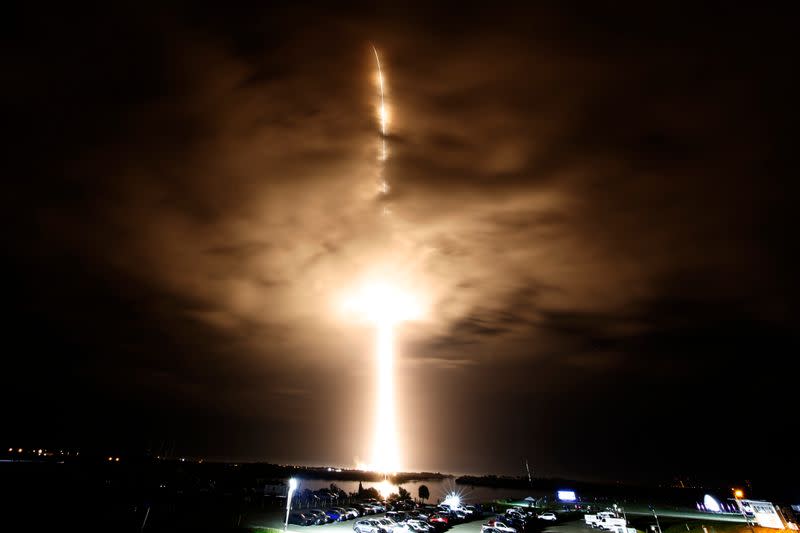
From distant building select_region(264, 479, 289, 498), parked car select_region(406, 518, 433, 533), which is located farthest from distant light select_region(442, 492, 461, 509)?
distant building select_region(264, 479, 289, 498)

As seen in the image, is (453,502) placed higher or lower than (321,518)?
higher

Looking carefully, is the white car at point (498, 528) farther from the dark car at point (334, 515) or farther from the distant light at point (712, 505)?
the distant light at point (712, 505)

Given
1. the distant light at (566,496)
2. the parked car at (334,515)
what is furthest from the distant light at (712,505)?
the parked car at (334,515)

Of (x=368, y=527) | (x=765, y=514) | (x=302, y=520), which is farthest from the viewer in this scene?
(x=302, y=520)

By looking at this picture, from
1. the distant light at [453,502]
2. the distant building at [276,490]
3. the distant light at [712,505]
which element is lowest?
the distant light at [712,505]

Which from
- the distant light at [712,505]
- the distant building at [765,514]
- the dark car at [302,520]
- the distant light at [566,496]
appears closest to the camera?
the distant building at [765,514]

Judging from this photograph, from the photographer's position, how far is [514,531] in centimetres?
3788

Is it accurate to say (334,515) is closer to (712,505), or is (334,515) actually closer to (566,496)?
(566,496)

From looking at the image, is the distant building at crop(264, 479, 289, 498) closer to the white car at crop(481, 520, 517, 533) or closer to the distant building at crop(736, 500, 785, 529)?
the white car at crop(481, 520, 517, 533)

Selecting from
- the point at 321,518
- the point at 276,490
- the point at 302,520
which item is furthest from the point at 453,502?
the point at 276,490

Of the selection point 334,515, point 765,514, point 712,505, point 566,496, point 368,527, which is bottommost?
point 712,505

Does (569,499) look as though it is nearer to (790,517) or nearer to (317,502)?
(790,517)

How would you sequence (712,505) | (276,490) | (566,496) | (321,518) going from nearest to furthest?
(321,518) < (712,505) < (566,496) < (276,490)

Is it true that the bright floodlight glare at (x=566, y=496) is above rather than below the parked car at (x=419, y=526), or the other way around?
above
